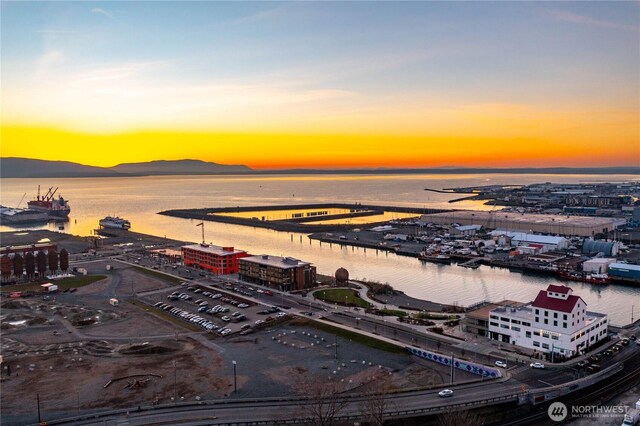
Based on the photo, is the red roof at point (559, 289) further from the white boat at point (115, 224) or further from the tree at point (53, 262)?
the white boat at point (115, 224)

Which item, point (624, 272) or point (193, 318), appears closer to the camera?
point (193, 318)

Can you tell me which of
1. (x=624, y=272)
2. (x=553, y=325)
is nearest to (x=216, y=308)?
(x=553, y=325)

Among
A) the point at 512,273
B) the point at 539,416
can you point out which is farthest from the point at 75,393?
the point at 512,273

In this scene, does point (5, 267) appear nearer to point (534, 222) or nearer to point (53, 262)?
point (53, 262)

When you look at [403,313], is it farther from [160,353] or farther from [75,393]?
[75,393]

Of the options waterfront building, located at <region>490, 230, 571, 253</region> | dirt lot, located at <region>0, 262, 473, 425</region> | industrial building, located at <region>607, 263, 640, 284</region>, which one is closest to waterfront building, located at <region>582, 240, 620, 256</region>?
waterfront building, located at <region>490, 230, 571, 253</region>
